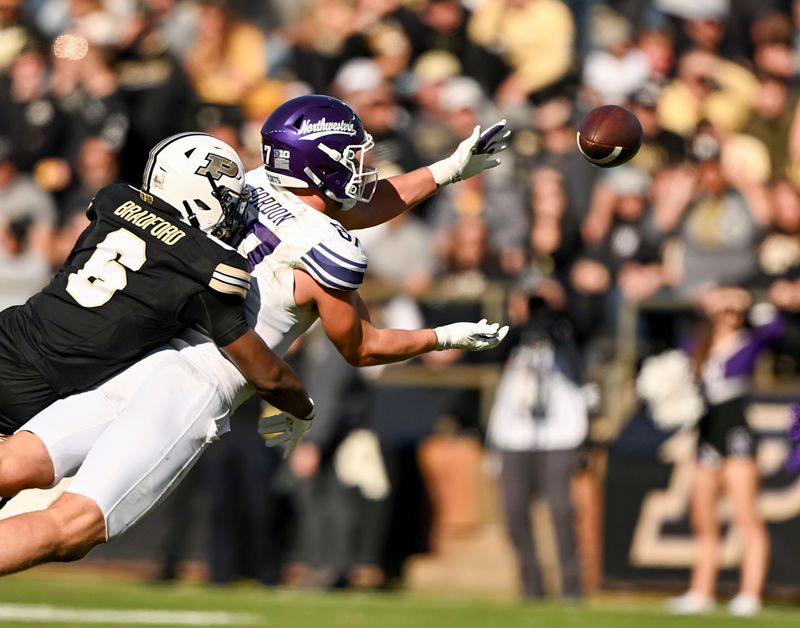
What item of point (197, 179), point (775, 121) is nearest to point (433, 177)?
point (197, 179)

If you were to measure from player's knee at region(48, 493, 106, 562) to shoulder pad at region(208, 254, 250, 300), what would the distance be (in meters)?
0.88

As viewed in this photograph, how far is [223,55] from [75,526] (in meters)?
8.45

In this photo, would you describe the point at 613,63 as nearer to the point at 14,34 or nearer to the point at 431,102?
the point at 431,102

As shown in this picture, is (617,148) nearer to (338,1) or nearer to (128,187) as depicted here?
(128,187)

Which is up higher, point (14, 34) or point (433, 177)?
point (14, 34)

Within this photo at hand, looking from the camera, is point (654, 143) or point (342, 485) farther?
point (654, 143)

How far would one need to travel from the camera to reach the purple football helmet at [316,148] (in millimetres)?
6441

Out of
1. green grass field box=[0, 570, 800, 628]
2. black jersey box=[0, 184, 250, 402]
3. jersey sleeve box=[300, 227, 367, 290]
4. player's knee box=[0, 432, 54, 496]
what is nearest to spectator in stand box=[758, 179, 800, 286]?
green grass field box=[0, 570, 800, 628]

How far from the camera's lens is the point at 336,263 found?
6090 mm

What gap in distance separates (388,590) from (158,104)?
169 inches

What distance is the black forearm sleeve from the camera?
590cm

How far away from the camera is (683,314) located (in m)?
11.4

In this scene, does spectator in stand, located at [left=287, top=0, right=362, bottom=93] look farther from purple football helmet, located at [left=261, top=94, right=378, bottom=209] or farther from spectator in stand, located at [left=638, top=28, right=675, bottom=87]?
purple football helmet, located at [left=261, top=94, right=378, bottom=209]

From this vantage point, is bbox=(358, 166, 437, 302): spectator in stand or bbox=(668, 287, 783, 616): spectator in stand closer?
bbox=(668, 287, 783, 616): spectator in stand
